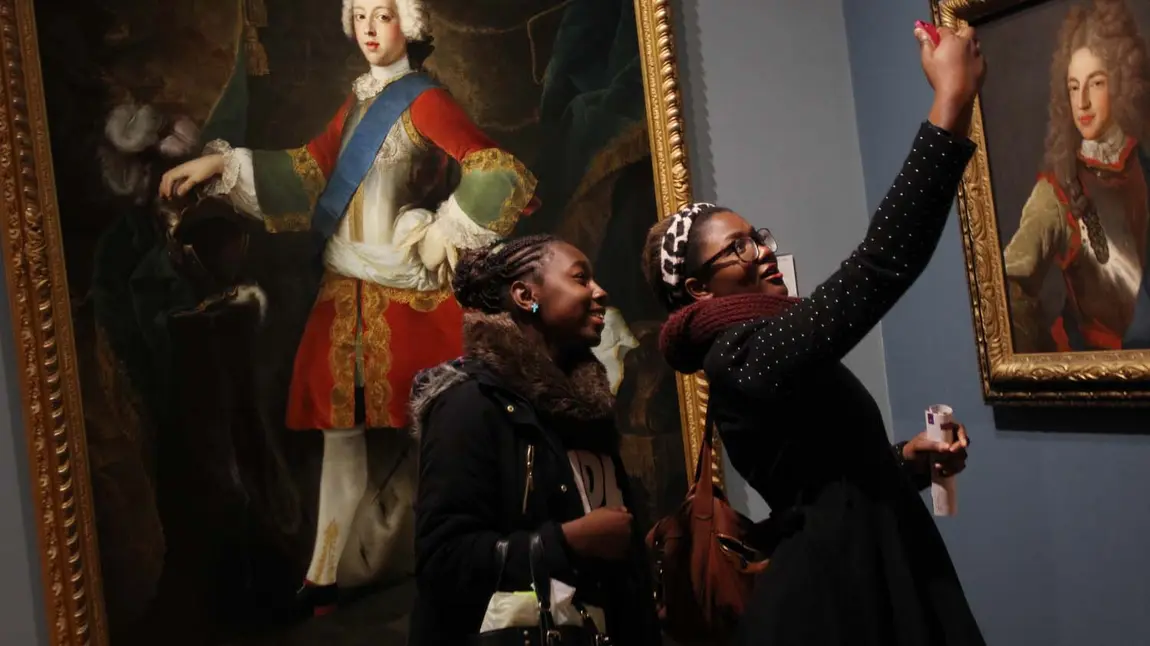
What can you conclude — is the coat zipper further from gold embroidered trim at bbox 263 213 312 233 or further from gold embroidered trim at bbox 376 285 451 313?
gold embroidered trim at bbox 263 213 312 233

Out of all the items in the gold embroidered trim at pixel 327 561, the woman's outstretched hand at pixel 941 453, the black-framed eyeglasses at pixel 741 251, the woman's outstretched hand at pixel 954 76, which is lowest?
the gold embroidered trim at pixel 327 561

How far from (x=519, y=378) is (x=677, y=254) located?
0.37m

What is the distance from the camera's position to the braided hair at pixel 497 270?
175 cm

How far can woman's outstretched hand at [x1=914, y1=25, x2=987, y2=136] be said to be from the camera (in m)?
1.12

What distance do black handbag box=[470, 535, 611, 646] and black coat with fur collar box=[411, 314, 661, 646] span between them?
0.01 meters

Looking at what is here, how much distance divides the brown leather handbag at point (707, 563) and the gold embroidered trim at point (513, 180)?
1.12 m

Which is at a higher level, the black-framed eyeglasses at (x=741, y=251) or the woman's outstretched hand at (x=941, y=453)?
the black-framed eyeglasses at (x=741, y=251)

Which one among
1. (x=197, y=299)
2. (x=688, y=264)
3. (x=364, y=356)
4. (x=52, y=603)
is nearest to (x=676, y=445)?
(x=364, y=356)

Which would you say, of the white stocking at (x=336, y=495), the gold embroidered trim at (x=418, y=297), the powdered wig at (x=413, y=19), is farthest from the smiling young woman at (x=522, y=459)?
the powdered wig at (x=413, y=19)

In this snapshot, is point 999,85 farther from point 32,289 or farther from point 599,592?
point 32,289

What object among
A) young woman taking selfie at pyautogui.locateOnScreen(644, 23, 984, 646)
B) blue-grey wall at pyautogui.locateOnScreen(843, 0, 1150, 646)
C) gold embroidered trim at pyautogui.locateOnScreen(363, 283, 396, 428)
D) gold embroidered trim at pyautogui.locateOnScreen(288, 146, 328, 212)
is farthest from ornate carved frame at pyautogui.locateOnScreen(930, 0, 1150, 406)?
gold embroidered trim at pyautogui.locateOnScreen(288, 146, 328, 212)

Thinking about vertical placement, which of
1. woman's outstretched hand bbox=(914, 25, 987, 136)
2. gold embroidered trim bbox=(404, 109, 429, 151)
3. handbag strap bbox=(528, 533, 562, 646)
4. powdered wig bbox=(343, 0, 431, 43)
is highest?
powdered wig bbox=(343, 0, 431, 43)

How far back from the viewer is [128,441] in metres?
2.17

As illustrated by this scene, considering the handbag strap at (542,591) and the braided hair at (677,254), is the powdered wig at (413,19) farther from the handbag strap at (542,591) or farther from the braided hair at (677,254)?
the handbag strap at (542,591)
